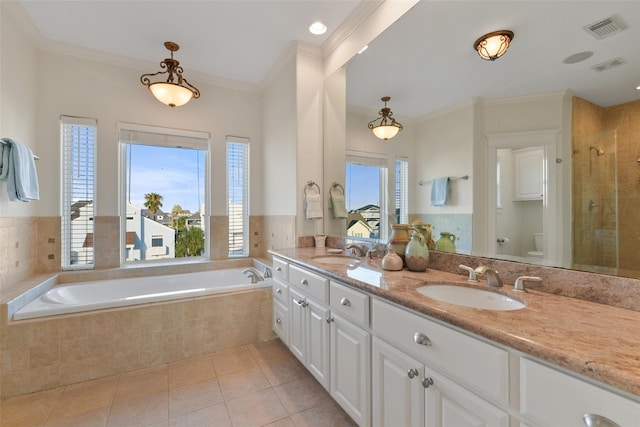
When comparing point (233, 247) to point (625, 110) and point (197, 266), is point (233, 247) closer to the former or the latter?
point (197, 266)

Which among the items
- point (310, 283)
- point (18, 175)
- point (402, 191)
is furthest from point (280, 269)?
point (18, 175)

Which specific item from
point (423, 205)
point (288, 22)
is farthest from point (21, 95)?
point (423, 205)

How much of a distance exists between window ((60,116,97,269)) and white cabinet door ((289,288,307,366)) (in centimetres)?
237

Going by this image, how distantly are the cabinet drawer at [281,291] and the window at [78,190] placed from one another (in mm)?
2089

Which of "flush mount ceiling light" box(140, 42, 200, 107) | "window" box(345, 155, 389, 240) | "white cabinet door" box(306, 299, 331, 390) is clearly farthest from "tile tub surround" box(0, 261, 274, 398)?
"flush mount ceiling light" box(140, 42, 200, 107)

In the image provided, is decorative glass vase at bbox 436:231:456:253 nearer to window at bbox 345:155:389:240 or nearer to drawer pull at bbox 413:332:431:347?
window at bbox 345:155:389:240

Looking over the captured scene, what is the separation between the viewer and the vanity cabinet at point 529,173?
121 cm

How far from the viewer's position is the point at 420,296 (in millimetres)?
1132

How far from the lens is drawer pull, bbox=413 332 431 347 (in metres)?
1.02

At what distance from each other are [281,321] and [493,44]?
2380 mm

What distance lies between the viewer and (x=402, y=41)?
1.92 metres

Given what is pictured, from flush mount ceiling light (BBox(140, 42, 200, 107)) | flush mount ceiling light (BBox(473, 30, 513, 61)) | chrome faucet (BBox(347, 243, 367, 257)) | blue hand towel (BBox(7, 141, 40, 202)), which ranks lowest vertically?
chrome faucet (BBox(347, 243, 367, 257))

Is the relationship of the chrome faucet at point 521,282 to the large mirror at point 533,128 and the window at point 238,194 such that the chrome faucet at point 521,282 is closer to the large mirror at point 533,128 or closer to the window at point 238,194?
the large mirror at point 533,128

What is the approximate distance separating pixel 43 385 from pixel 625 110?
360cm
